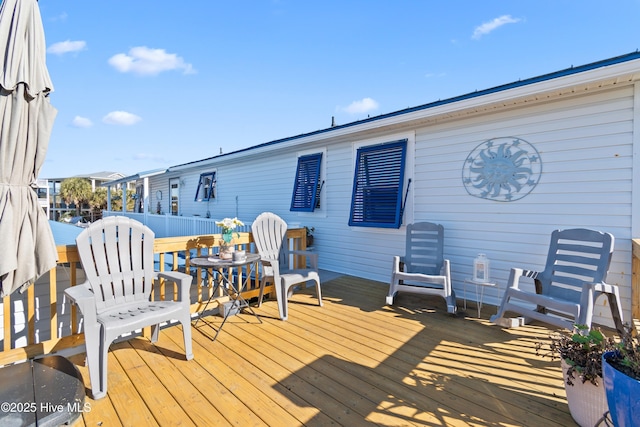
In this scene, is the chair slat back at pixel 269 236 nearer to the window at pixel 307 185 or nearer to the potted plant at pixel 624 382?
the window at pixel 307 185

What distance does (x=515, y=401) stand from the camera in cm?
200

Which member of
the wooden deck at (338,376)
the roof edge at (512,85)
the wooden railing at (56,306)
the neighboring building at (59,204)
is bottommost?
the wooden deck at (338,376)

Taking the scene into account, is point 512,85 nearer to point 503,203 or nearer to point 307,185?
point 503,203

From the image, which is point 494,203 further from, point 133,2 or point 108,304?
point 133,2

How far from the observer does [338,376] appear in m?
2.30

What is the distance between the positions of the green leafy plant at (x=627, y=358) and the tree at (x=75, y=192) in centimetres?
A: 2222

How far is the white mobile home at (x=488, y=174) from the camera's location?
3.22 meters

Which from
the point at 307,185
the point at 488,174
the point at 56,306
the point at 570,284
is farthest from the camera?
the point at 307,185

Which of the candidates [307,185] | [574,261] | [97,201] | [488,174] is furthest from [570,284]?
[97,201]

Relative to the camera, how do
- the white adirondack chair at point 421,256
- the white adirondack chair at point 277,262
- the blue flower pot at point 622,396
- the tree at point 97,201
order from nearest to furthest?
the blue flower pot at point 622,396
the white adirondack chair at point 277,262
the white adirondack chair at point 421,256
the tree at point 97,201

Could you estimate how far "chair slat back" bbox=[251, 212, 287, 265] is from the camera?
387 cm

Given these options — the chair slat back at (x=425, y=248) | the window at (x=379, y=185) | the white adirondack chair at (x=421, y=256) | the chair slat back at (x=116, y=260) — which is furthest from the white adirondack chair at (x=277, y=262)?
the window at (x=379, y=185)

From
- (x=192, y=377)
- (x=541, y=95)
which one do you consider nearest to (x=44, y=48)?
(x=192, y=377)

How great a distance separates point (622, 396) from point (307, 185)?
543 centimetres
